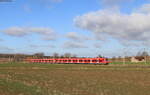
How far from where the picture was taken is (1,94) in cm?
1327

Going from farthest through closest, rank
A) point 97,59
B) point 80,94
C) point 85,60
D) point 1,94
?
point 85,60 → point 97,59 → point 80,94 → point 1,94

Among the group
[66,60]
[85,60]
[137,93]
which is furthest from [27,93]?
[66,60]

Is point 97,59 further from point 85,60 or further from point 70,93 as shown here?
point 70,93

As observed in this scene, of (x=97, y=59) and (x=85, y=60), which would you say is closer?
(x=97, y=59)

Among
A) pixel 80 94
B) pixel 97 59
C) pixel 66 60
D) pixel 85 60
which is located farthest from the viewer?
pixel 66 60

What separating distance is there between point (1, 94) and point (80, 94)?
4.87m

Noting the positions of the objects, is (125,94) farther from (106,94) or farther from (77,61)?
(77,61)

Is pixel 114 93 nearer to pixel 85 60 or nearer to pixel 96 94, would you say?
pixel 96 94

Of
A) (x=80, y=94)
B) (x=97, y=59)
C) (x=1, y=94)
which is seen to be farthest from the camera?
(x=97, y=59)

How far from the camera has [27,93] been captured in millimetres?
13938

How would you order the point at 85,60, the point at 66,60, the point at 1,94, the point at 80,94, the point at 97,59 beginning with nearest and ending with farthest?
the point at 1,94
the point at 80,94
the point at 97,59
the point at 85,60
the point at 66,60

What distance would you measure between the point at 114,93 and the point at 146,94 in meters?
2.07

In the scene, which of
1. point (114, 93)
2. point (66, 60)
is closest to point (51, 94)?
point (114, 93)

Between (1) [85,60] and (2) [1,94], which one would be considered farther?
(1) [85,60]
